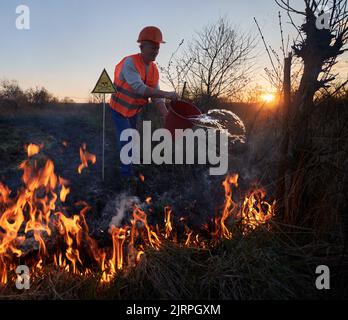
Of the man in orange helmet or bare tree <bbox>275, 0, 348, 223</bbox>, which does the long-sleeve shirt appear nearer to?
the man in orange helmet

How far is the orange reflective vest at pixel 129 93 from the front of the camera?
5910mm

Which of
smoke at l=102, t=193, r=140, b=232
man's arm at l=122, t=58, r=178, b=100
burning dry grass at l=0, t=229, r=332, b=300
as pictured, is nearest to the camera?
burning dry grass at l=0, t=229, r=332, b=300

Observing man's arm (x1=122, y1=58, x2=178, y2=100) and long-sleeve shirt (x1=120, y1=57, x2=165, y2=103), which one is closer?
man's arm (x1=122, y1=58, x2=178, y2=100)

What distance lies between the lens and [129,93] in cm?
595

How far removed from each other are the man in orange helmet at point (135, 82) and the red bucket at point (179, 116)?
0.30 m

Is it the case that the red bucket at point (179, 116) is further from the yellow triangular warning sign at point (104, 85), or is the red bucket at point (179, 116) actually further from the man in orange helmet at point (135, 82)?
the yellow triangular warning sign at point (104, 85)

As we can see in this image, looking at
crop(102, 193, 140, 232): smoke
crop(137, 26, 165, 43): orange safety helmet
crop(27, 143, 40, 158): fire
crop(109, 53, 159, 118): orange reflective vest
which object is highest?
crop(137, 26, 165, 43): orange safety helmet

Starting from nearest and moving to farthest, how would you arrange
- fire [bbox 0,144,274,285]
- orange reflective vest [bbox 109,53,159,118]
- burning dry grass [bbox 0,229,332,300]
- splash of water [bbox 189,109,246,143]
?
burning dry grass [bbox 0,229,332,300], fire [bbox 0,144,274,285], splash of water [bbox 189,109,246,143], orange reflective vest [bbox 109,53,159,118]

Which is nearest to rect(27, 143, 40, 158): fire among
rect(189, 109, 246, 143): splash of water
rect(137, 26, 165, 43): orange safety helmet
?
rect(189, 109, 246, 143): splash of water

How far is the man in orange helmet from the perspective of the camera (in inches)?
225

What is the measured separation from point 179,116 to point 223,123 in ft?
10.00

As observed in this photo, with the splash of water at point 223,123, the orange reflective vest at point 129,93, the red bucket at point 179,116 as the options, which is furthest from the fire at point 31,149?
the splash of water at point 223,123

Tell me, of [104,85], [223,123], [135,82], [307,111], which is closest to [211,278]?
[307,111]
